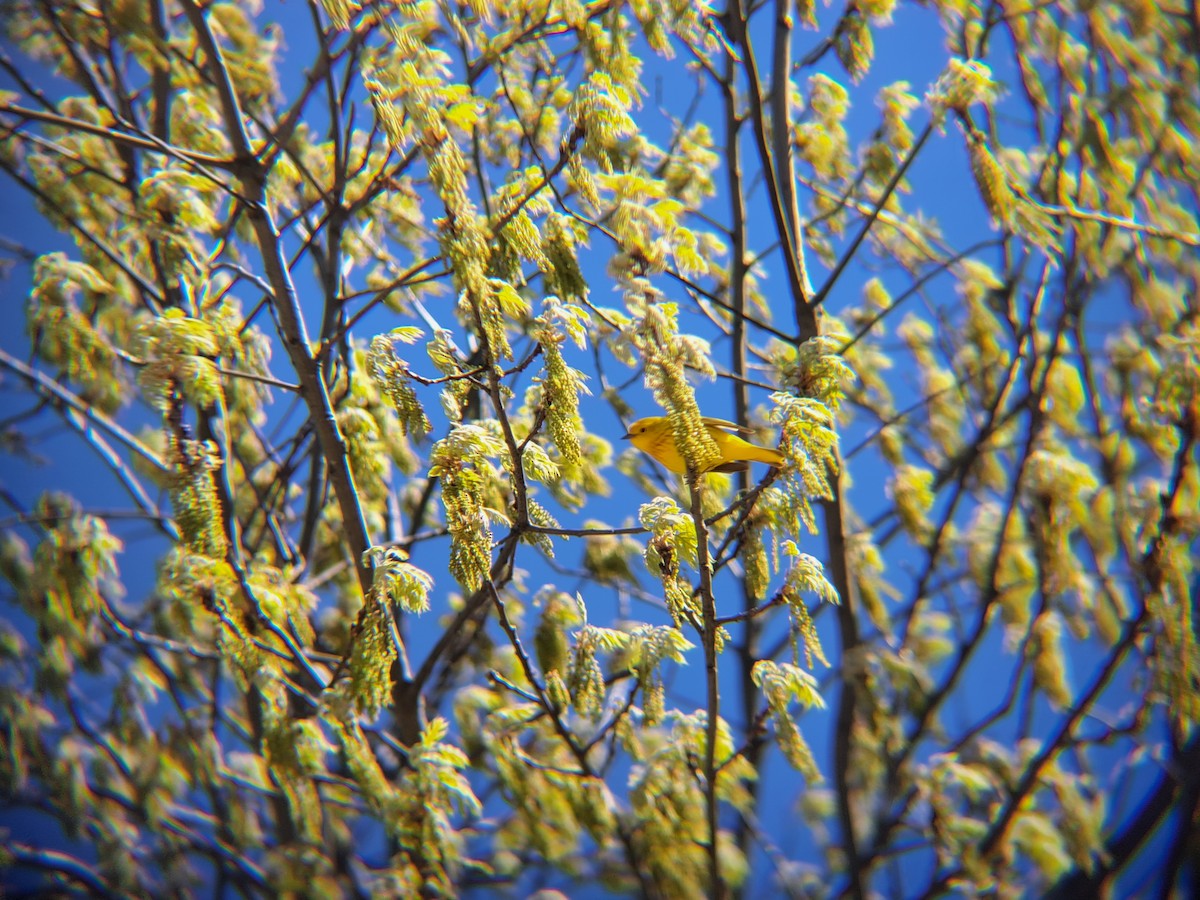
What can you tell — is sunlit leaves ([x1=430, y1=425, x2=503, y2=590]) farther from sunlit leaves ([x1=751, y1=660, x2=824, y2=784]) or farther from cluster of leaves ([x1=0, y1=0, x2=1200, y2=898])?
sunlit leaves ([x1=751, y1=660, x2=824, y2=784])

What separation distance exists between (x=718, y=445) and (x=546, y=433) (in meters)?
0.31

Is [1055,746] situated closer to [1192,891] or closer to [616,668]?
[616,668]

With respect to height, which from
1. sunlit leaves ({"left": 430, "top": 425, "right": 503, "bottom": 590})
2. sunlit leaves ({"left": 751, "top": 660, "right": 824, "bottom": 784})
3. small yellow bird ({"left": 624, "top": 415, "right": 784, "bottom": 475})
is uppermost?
small yellow bird ({"left": 624, "top": 415, "right": 784, "bottom": 475})

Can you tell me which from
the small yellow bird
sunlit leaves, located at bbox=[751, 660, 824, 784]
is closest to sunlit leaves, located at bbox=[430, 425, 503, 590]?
the small yellow bird

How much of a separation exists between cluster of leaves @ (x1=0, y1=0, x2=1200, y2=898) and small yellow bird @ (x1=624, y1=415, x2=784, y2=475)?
90 millimetres

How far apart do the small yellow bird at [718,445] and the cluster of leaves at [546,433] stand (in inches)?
3.6

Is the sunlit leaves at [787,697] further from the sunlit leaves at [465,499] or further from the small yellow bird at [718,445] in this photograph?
the sunlit leaves at [465,499]

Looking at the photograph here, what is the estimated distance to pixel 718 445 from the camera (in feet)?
4.68

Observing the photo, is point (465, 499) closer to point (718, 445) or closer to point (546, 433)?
point (546, 433)

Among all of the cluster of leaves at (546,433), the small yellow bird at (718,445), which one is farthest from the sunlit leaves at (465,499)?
the small yellow bird at (718,445)

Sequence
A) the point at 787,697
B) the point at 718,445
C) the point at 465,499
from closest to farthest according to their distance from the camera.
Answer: the point at 465,499
the point at 718,445
the point at 787,697

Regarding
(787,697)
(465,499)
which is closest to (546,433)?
(465,499)

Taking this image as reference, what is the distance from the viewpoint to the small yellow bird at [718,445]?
1556 millimetres

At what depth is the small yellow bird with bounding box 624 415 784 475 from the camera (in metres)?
1.56
